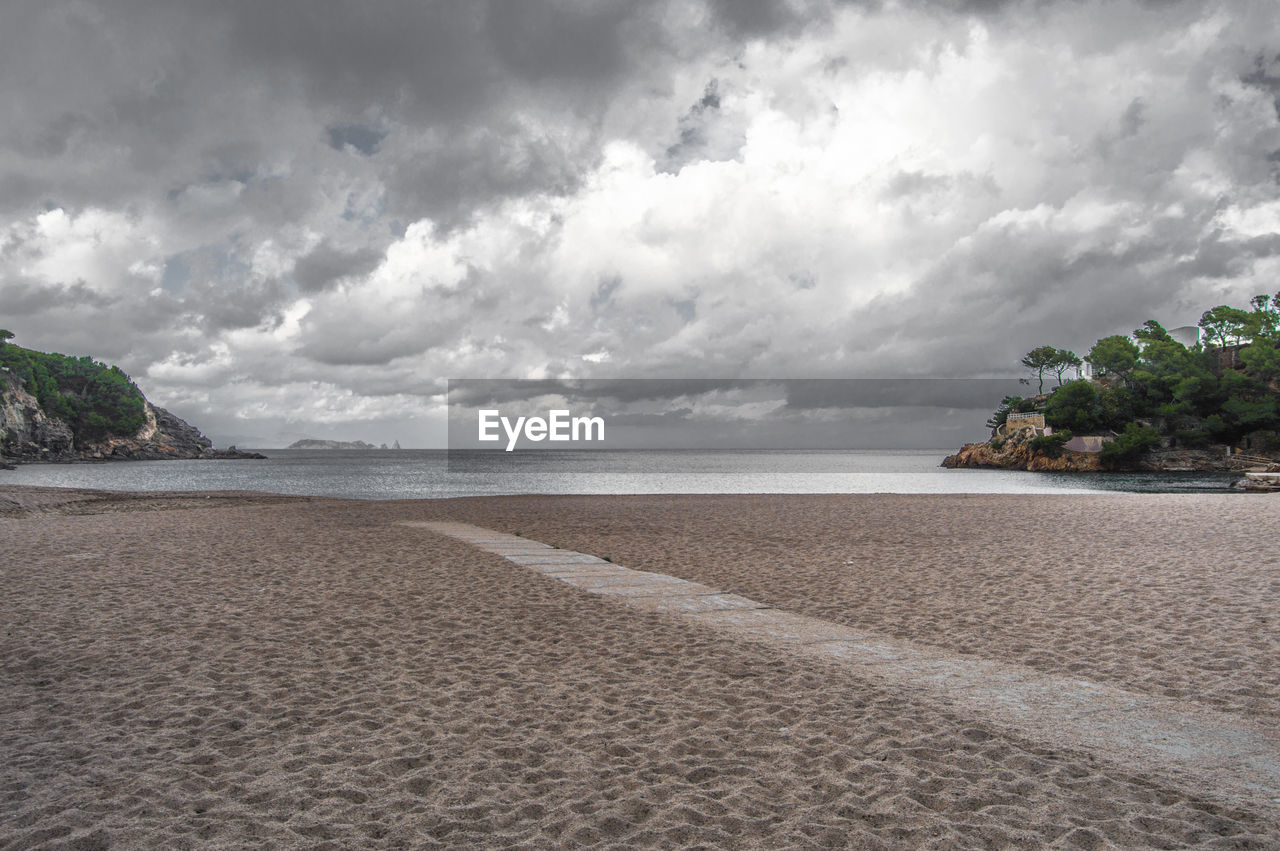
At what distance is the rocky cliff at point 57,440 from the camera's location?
337 feet

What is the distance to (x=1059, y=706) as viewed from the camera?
5.57 meters

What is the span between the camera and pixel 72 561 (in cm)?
1336

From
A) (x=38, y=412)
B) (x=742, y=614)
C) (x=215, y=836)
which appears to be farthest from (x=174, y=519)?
(x=38, y=412)

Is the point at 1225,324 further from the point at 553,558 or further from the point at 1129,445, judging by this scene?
the point at 553,558

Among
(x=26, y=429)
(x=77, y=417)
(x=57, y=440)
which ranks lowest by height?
(x=57, y=440)

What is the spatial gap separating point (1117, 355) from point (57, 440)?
163 metres

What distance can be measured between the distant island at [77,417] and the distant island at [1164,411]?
468 feet

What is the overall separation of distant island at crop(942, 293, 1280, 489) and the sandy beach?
8342 centimetres

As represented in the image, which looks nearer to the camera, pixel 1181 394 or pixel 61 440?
Answer: pixel 1181 394

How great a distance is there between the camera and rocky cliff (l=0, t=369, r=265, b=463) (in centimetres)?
10281

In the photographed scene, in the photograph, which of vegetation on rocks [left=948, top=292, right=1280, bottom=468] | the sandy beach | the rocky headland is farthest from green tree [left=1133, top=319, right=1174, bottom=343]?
the rocky headland

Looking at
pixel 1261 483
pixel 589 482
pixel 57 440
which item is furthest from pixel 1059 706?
pixel 57 440

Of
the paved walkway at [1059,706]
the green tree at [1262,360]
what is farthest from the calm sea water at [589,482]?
the paved walkway at [1059,706]

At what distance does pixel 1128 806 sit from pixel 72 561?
54.7 feet
